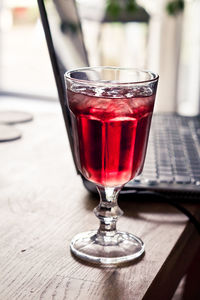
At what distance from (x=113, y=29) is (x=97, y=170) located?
2.81 metres

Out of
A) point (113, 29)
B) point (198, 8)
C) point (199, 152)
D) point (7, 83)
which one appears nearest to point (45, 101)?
point (7, 83)

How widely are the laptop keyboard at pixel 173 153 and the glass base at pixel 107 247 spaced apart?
0.51 ft

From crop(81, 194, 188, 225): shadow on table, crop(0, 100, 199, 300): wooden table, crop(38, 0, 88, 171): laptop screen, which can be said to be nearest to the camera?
crop(0, 100, 199, 300): wooden table

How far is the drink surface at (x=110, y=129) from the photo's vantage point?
57cm

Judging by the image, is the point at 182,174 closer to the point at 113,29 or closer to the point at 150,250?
the point at 150,250

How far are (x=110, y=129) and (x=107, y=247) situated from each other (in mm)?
142

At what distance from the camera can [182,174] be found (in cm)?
81

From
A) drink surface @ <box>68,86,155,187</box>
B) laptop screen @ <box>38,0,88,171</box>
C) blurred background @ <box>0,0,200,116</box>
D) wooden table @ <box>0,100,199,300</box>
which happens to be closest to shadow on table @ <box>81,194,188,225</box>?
wooden table @ <box>0,100,199,300</box>

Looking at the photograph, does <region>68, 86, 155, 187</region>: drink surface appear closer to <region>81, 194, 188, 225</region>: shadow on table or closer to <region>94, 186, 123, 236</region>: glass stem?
<region>94, 186, 123, 236</region>: glass stem

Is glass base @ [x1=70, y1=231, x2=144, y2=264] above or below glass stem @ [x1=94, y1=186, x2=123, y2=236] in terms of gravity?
below

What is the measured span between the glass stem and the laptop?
0.45ft

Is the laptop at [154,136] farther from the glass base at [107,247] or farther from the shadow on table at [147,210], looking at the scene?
the glass base at [107,247]

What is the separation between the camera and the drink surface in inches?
22.6

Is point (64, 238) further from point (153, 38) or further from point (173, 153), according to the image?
point (153, 38)
